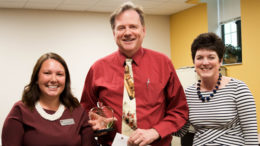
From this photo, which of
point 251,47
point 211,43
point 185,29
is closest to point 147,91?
point 211,43

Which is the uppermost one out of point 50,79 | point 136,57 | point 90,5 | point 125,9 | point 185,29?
point 90,5

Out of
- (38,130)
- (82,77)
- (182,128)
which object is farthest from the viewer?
(82,77)

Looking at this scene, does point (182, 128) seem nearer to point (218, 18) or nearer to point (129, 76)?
point (129, 76)

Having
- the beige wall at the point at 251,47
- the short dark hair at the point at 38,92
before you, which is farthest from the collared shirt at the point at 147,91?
the beige wall at the point at 251,47

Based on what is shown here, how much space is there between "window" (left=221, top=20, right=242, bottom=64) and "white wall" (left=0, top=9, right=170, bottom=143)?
9.29ft

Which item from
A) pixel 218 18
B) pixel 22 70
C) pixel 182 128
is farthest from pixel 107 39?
pixel 182 128

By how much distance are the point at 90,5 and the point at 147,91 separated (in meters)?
5.17

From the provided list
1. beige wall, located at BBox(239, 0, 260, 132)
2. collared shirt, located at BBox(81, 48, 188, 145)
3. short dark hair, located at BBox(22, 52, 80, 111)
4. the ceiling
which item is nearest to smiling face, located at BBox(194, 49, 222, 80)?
collared shirt, located at BBox(81, 48, 188, 145)

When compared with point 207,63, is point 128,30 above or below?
above

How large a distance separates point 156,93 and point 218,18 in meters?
5.45

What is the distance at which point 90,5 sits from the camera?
652 cm

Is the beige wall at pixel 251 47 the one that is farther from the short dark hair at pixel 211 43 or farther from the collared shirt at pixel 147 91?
the collared shirt at pixel 147 91

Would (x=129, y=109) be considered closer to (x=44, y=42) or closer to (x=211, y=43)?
(x=211, y=43)

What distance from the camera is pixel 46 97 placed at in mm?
1715
